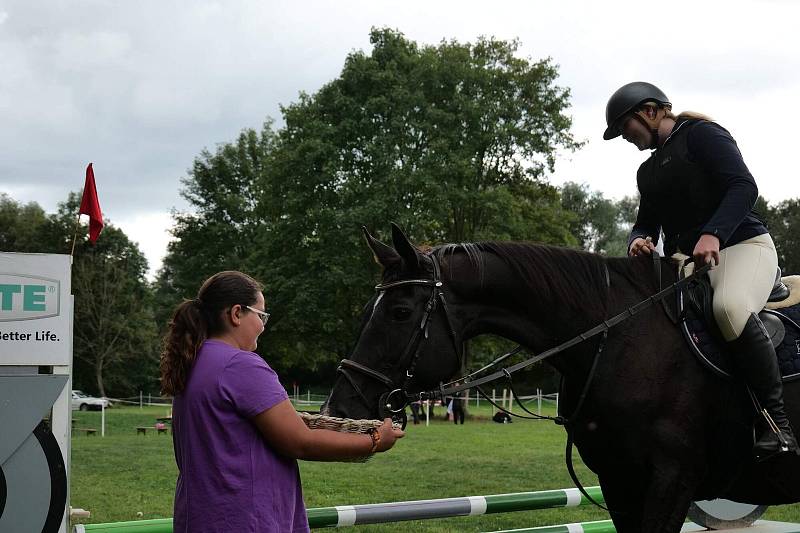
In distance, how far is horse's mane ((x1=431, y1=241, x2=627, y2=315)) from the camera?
12.8 ft

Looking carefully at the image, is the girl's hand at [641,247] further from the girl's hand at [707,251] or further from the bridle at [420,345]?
the girl's hand at [707,251]

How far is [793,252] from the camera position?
45.0 m

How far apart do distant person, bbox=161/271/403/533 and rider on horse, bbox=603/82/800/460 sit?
189 centimetres

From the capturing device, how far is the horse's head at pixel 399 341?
139 inches

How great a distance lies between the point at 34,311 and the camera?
15.7ft

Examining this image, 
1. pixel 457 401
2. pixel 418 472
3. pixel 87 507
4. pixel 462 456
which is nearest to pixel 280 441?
pixel 87 507

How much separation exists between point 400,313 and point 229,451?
115 centimetres

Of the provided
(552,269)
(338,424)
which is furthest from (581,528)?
(338,424)

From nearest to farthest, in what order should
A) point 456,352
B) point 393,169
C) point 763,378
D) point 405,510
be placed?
point 763,378 → point 456,352 → point 405,510 → point 393,169

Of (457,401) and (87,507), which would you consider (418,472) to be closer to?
(87,507)

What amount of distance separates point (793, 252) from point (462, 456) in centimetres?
3576

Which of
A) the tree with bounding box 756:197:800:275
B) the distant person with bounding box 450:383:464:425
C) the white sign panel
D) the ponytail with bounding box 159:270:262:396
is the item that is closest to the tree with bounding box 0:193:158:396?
the distant person with bounding box 450:383:464:425

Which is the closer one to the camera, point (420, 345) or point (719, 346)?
point (420, 345)

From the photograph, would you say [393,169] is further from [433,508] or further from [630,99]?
[630,99]
